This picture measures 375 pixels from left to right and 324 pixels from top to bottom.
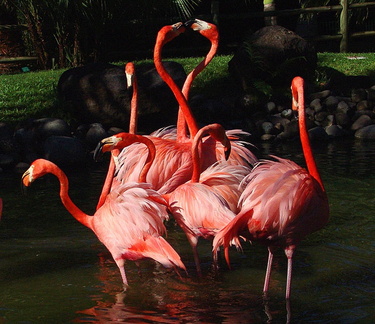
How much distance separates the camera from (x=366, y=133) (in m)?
9.77

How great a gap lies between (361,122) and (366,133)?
1.26 ft

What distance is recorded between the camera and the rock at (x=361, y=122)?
33.0 ft

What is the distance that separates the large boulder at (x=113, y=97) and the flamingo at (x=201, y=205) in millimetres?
5423

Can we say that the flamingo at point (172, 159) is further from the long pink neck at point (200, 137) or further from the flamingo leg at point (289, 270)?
the flamingo leg at point (289, 270)

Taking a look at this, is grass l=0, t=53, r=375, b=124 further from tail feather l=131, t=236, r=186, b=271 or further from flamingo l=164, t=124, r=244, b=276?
tail feather l=131, t=236, r=186, b=271

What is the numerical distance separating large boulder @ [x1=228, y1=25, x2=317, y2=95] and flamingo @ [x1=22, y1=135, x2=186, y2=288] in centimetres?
732

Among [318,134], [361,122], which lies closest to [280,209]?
[318,134]

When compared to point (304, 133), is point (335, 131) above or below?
below

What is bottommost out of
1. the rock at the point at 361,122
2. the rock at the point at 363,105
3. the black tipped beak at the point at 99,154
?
the rock at the point at 361,122

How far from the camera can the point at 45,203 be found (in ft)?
21.5

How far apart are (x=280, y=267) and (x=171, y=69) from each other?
6.03 meters

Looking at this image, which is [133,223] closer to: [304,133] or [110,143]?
[110,143]

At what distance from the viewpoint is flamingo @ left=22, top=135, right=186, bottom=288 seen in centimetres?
407

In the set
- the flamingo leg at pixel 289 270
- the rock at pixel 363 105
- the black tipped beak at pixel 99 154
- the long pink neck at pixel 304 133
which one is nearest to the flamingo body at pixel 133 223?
the black tipped beak at pixel 99 154
